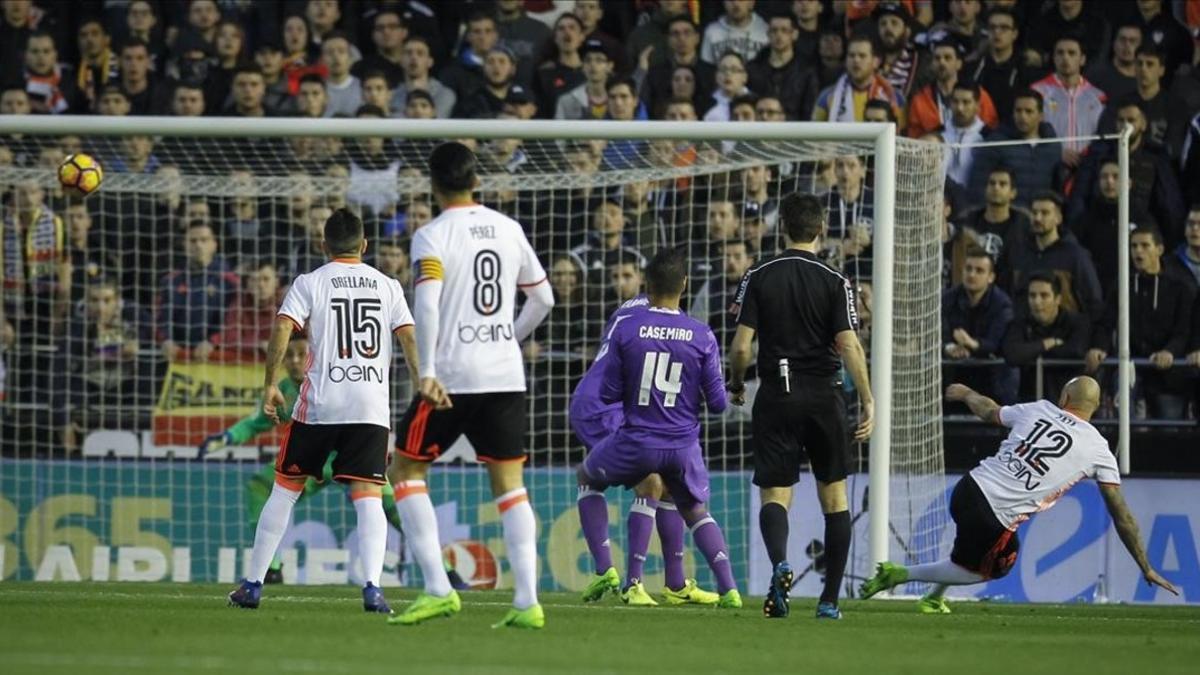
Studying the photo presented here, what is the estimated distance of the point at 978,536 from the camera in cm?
1181

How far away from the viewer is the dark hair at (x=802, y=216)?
10.9 metres

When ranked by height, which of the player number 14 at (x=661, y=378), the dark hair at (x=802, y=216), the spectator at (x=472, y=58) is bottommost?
the player number 14 at (x=661, y=378)

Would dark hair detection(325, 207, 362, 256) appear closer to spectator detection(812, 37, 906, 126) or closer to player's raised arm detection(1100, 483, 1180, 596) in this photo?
player's raised arm detection(1100, 483, 1180, 596)

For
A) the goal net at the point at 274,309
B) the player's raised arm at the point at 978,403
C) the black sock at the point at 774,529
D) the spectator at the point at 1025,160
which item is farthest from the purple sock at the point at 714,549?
the spectator at the point at 1025,160

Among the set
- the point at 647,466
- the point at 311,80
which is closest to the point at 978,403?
the point at 647,466

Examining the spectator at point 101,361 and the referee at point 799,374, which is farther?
the spectator at point 101,361

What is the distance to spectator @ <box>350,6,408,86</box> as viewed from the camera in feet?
60.8

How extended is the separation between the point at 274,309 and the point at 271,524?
6.17 meters

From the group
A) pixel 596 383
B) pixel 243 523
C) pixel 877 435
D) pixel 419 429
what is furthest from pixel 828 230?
pixel 419 429

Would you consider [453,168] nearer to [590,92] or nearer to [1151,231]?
[1151,231]

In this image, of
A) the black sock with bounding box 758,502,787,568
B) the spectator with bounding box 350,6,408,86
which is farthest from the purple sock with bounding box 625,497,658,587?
the spectator with bounding box 350,6,408,86

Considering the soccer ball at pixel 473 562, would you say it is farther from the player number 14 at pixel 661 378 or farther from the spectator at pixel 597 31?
the spectator at pixel 597 31

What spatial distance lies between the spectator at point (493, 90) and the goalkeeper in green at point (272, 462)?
335 centimetres

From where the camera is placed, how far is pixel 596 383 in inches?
490
